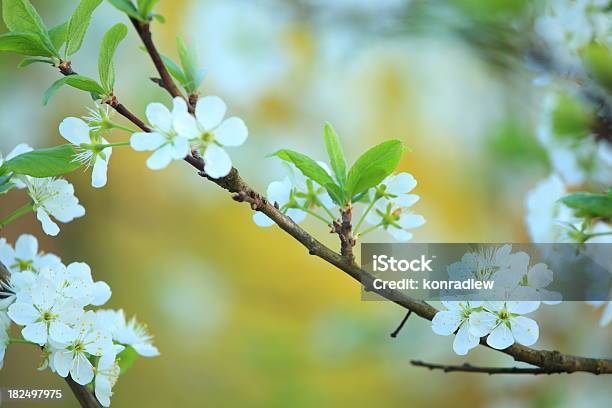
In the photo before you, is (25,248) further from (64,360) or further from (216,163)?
(216,163)

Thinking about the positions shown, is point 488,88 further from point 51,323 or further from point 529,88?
point 51,323

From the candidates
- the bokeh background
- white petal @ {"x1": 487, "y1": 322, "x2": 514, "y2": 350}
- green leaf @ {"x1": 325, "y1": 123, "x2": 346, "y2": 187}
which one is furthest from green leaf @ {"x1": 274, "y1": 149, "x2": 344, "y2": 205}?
the bokeh background

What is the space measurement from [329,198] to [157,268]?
4.47ft

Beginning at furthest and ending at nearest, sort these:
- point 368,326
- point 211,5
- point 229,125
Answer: point 211,5 < point 368,326 < point 229,125

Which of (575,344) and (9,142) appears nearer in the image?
(575,344)

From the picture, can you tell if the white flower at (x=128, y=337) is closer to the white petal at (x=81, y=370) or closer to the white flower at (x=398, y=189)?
the white petal at (x=81, y=370)

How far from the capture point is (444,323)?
1.28 ft

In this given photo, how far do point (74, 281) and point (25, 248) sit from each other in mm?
91

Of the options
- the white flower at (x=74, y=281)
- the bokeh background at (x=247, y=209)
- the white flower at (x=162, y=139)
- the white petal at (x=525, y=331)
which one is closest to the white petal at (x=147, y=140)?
the white flower at (x=162, y=139)

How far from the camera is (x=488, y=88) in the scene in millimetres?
1646

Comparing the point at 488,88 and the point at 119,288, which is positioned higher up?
the point at 488,88

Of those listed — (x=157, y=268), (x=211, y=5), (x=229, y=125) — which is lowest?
(x=229, y=125)

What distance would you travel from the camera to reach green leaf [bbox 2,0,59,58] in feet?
1.26

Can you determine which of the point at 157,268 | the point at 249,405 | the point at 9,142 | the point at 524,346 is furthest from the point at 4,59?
the point at 524,346
